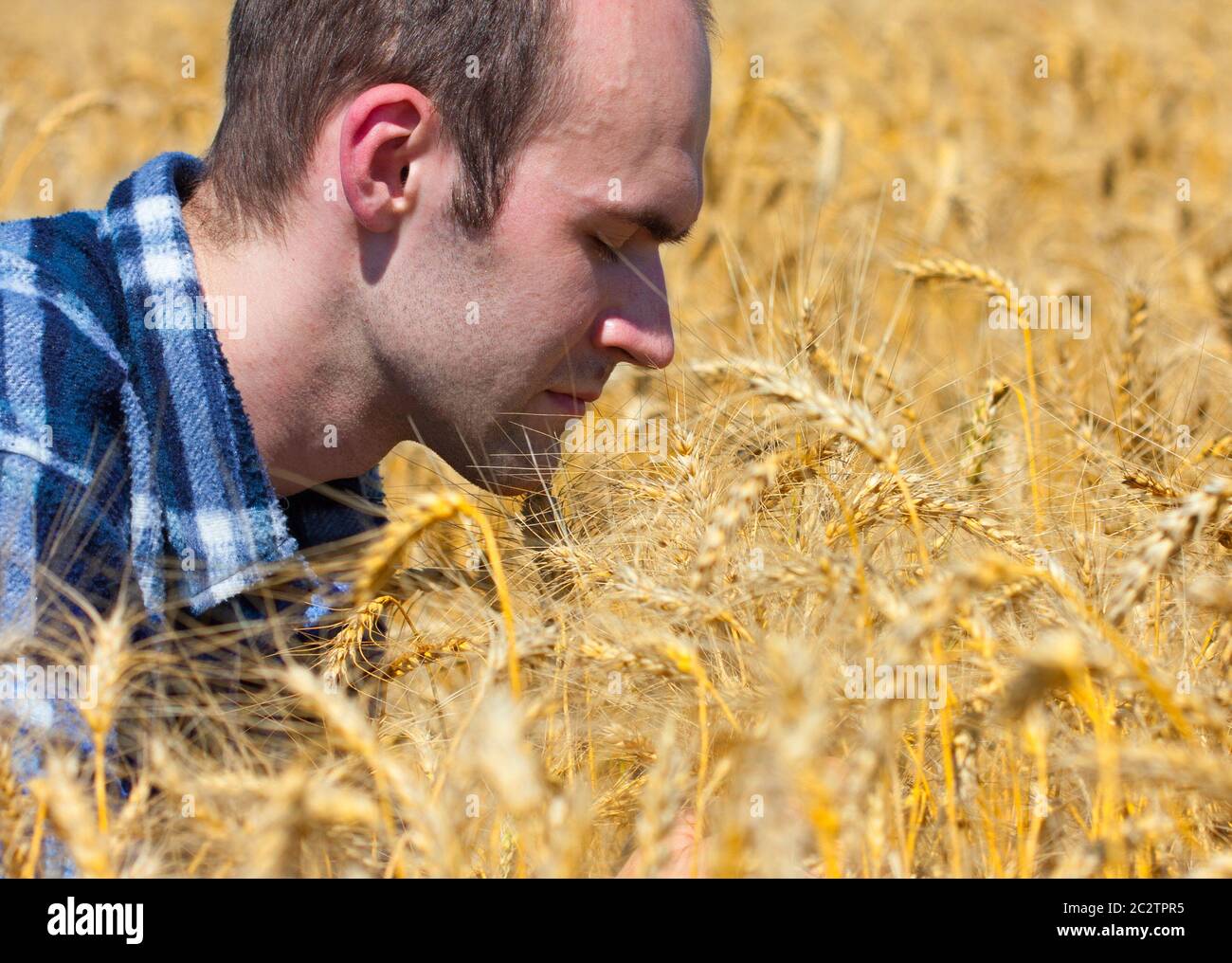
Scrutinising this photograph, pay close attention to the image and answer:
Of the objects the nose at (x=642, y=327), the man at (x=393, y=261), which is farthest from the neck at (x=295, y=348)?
the nose at (x=642, y=327)

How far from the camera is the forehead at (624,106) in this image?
184cm

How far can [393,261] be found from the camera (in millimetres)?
1874

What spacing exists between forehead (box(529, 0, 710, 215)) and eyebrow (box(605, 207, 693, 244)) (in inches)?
1.0

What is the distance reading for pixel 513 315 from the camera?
73.2 inches

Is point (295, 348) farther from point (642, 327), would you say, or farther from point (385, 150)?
point (642, 327)

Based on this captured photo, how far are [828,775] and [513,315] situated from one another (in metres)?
1.04

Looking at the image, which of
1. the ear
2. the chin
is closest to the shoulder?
the ear

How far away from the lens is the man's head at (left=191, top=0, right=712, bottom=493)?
1.84 meters

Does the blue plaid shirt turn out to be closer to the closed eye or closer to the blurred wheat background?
the blurred wheat background

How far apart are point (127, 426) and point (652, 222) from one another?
0.79 meters

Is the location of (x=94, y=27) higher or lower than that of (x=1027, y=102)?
higher

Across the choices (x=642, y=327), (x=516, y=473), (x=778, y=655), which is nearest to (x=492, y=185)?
(x=642, y=327)
